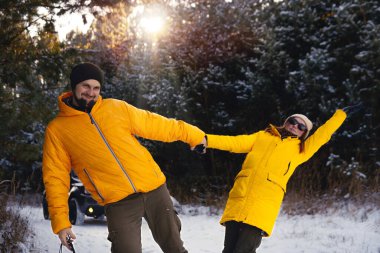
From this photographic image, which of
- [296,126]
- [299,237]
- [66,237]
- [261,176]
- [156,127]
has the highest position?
[296,126]

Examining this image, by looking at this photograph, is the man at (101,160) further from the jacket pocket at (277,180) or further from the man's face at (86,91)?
the jacket pocket at (277,180)

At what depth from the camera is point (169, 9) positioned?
17.5m

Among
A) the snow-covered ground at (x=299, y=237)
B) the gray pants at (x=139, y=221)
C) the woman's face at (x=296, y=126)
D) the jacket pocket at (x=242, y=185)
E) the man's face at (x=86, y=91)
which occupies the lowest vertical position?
the snow-covered ground at (x=299, y=237)

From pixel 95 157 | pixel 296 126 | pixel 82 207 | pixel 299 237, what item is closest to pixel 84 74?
pixel 95 157

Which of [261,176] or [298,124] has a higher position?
[298,124]

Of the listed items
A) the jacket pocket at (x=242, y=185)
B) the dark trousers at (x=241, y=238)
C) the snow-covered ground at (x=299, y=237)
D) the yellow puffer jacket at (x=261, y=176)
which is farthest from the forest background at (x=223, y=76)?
the dark trousers at (x=241, y=238)

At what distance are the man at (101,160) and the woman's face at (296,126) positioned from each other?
1.60 meters

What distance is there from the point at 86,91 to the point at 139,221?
3.43ft

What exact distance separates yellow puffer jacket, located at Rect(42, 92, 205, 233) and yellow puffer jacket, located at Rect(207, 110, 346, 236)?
108 cm

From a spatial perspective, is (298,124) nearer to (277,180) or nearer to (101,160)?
(277,180)

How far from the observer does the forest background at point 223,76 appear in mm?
7363

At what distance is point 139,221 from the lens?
11.7ft

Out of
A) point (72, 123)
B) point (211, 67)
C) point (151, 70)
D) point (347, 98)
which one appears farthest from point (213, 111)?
point (72, 123)

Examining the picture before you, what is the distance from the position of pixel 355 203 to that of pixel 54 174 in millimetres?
6690
